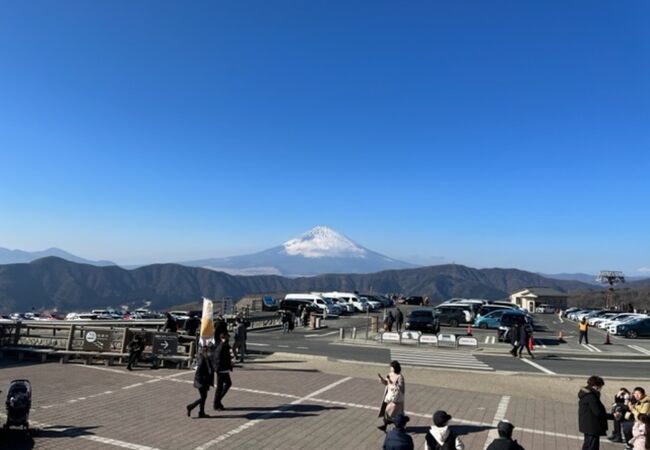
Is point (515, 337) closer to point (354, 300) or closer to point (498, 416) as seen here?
point (498, 416)

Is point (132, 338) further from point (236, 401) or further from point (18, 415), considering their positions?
point (18, 415)

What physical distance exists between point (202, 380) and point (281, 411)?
2.14m

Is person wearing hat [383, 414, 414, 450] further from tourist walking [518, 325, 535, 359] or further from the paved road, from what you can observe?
tourist walking [518, 325, 535, 359]

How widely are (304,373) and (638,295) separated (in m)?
170

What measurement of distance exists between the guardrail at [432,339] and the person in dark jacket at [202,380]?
17.8 metres

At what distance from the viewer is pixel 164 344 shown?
Answer: 17828 millimetres

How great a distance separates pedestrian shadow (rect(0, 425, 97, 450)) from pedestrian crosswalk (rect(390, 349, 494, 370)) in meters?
14.4

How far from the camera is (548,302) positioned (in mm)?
93438

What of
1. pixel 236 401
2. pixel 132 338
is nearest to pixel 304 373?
pixel 236 401

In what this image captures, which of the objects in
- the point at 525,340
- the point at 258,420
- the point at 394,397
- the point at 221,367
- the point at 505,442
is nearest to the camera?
the point at 505,442

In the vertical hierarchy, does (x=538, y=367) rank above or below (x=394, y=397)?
below

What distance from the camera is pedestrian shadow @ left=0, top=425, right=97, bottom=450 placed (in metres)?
9.10

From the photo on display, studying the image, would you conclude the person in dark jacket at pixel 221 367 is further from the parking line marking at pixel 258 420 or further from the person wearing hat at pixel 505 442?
the person wearing hat at pixel 505 442

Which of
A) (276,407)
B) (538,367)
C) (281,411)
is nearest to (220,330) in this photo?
(276,407)
